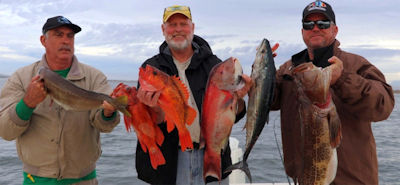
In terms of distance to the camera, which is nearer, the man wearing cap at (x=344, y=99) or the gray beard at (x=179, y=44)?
the man wearing cap at (x=344, y=99)

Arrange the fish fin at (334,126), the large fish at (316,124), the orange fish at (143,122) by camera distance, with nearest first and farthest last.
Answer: the large fish at (316,124) → the fish fin at (334,126) → the orange fish at (143,122)

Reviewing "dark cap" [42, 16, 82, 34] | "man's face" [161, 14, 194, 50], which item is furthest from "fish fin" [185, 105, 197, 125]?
"dark cap" [42, 16, 82, 34]

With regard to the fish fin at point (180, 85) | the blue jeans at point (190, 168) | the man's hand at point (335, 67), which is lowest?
the blue jeans at point (190, 168)

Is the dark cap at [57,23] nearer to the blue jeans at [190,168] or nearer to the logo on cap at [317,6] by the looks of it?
the blue jeans at [190,168]

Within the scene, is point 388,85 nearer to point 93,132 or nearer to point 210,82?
point 210,82

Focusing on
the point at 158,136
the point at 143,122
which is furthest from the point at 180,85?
the point at 158,136

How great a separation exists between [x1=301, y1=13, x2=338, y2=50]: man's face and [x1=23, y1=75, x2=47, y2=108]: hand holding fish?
8.80ft

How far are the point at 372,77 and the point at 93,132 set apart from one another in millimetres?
3030

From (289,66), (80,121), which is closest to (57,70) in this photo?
(80,121)

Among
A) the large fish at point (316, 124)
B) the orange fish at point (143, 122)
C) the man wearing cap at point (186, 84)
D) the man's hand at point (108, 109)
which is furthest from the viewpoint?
the man wearing cap at point (186, 84)

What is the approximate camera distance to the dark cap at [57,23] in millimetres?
3768

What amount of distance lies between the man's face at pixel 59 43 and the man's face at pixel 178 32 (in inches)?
44.4

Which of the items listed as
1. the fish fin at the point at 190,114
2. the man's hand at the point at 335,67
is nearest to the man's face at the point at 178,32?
the fish fin at the point at 190,114

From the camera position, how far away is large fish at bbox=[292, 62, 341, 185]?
8.91ft
